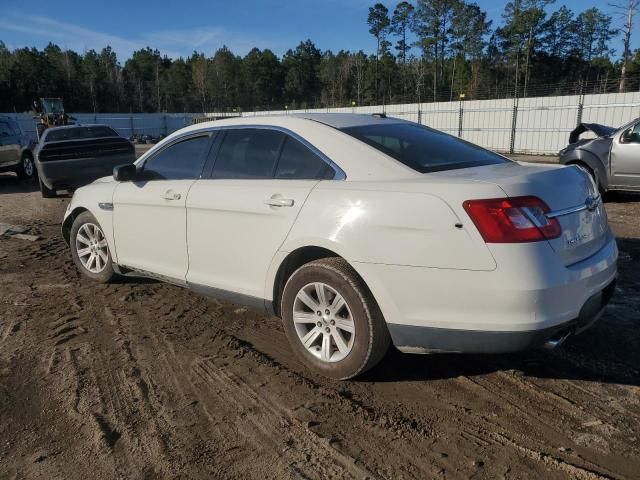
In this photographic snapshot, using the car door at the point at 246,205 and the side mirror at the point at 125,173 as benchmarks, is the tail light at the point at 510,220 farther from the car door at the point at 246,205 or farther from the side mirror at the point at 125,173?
the side mirror at the point at 125,173

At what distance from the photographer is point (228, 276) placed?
3.78m

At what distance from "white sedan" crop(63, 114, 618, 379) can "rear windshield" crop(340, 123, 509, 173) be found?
0.06 ft

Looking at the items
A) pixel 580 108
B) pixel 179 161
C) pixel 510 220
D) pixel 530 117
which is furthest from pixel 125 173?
pixel 530 117

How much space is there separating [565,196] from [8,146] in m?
15.1

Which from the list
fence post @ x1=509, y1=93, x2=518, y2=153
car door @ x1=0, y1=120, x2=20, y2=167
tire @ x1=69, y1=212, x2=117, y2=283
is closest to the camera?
tire @ x1=69, y1=212, x2=117, y2=283

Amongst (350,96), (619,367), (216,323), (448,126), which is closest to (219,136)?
(216,323)

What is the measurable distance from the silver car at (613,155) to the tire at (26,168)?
1403 centimetres

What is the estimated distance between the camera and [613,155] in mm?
9242

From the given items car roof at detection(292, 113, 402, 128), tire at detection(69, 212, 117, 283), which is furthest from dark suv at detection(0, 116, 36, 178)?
car roof at detection(292, 113, 402, 128)

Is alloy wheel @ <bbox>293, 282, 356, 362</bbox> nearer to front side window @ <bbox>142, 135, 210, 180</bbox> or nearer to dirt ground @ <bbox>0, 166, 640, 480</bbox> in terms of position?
dirt ground @ <bbox>0, 166, 640, 480</bbox>

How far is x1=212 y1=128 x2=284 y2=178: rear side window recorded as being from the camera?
369 cm

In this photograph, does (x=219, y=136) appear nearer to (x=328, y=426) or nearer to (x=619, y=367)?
(x=328, y=426)

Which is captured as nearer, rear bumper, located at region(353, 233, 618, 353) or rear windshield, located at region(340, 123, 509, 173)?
rear bumper, located at region(353, 233, 618, 353)

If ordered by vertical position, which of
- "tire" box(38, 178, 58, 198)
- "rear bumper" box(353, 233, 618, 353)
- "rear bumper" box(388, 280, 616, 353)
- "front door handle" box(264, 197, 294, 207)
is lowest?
"tire" box(38, 178, 58, 198)
